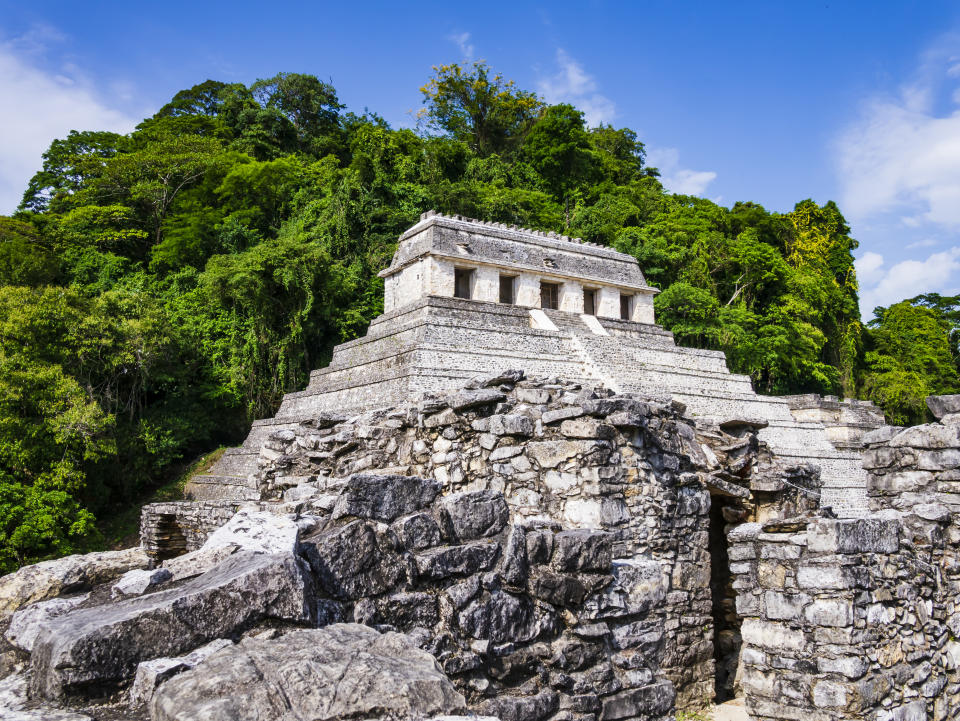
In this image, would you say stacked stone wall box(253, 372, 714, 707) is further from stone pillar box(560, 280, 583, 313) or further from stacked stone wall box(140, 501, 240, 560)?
stone pillar box(560, 280, 583, 313)

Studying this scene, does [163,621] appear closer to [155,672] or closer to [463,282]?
[155,672]

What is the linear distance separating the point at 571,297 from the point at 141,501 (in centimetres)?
1433

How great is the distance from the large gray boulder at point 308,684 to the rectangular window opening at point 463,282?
19242 millimetres

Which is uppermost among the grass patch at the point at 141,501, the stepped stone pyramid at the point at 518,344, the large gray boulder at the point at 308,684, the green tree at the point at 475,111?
the green tree at the point at 475,111

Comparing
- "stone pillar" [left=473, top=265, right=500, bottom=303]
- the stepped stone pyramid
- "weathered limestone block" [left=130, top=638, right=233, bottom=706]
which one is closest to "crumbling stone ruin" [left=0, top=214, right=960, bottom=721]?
"weathered limestone block" [left=130, top=638, right=233, bottom=706]

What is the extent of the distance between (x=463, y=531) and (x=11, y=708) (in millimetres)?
1847

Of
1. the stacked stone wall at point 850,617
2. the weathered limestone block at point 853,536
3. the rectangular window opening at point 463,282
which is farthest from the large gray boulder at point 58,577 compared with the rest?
the rectangular window opening at point 463,282

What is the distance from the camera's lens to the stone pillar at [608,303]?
23.9 m

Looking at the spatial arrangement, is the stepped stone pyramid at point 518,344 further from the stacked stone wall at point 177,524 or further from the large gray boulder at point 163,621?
the large gray boulder at point 163,621

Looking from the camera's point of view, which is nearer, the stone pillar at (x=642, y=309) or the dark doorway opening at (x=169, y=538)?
the dark doorway opening at (x=169, y=538)

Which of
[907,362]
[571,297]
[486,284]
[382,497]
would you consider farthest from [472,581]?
[907,362]

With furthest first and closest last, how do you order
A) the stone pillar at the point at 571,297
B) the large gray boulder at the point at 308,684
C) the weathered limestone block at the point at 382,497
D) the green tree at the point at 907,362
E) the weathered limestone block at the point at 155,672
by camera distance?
the green tree at the point at 907,362 < the stone pillar at the point at 571,297 < the weathered limestone block at the point at 382,497 < the weathered limestone block at the point at 155,672 < the large gray boulder at the point at 308,684

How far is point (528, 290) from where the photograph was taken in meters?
22.1

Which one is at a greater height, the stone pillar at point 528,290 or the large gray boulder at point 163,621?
the stone pillar at point 528,290
